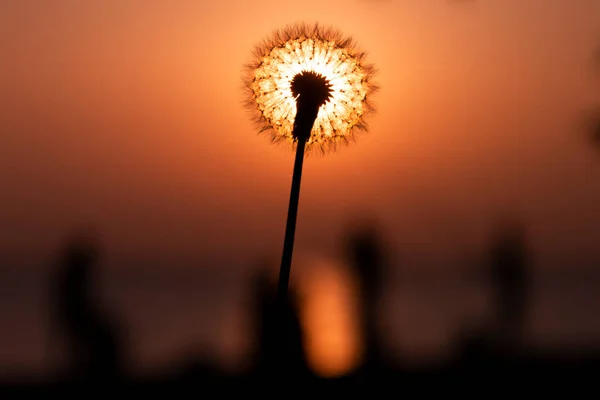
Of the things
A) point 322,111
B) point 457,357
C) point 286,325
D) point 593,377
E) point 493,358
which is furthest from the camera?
point 493,358

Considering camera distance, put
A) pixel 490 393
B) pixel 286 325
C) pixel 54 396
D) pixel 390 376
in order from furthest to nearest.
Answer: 1. pixel 390 376
2. pixel 54 396
3. pixel 490 393
4. pixel 286 325

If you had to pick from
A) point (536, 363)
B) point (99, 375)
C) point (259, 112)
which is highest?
point (259, 112)

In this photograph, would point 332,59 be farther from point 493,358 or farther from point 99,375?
point 99,375

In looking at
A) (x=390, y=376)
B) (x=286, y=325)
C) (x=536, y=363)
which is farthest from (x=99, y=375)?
(x=286, y=325)

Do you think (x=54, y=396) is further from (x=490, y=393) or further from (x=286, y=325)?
(x=286, y=325)

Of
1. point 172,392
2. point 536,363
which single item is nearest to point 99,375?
point 172,392

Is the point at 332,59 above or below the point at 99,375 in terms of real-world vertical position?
above

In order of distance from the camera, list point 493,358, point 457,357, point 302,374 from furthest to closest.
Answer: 1. point 493,358
2. point 457,357
3. point 302,374

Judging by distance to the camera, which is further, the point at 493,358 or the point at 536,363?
the point at 493,358

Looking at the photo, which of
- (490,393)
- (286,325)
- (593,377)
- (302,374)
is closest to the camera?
(286,325)
